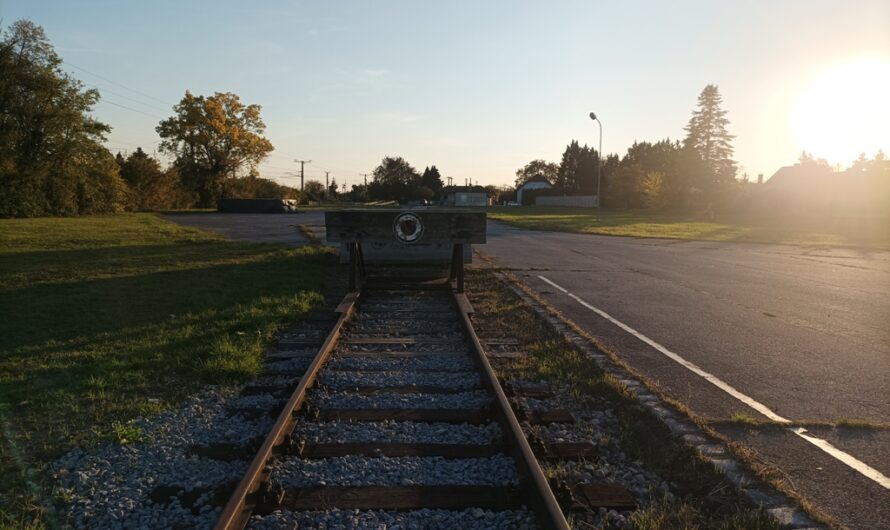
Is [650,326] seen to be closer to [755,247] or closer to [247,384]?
[247,384]

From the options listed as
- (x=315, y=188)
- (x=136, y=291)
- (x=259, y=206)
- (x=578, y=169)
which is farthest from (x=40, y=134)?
(x=578, y=169)

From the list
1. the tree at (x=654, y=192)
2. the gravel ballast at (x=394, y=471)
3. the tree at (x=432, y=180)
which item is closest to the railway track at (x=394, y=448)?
the gravel ballast at (x=394, y=471)

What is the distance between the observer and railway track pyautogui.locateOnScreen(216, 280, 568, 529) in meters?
3.11

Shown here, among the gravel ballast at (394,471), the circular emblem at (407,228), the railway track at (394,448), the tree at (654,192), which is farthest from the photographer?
the tree at (654,192)

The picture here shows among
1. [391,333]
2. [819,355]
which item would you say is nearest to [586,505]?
[391,333]

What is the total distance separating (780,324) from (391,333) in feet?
18.5

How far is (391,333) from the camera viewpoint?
7.31 meters

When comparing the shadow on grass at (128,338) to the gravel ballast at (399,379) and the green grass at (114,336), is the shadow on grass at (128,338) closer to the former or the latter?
the green grass at (114,336)

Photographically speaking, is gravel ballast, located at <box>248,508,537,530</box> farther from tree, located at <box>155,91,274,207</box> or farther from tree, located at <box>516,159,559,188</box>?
tree, located at <box>516,159,559,188</box>

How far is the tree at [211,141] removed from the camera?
64500mm

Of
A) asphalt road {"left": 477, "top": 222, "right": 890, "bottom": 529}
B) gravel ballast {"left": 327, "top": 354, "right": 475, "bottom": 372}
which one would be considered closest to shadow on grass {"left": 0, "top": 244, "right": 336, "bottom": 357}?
gravel ballast {"left": 327, "top": 354, "right": 475, "bottom": 372}

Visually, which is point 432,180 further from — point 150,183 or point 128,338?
point 128,338

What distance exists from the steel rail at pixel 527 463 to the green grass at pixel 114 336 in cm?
237

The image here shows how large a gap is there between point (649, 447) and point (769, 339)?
4.62 m
